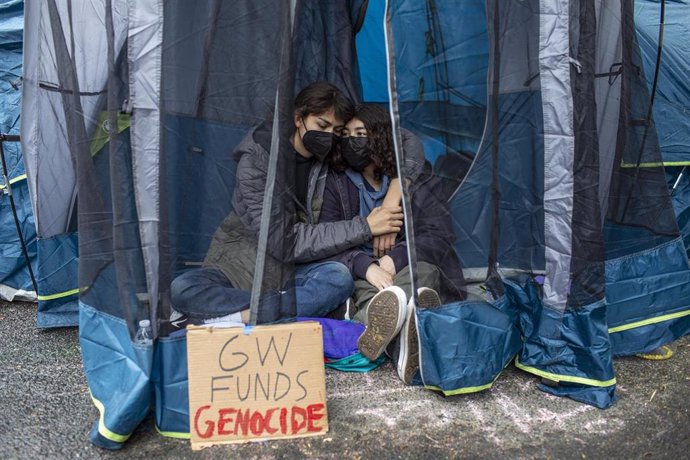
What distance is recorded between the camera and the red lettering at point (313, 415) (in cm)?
226

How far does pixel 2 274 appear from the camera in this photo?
142 inches

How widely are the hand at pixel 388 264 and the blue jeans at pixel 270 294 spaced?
0.58 feet

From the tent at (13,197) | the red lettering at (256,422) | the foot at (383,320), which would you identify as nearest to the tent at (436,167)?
the foot at (383,320)

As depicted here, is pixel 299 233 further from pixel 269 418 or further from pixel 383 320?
pixel 269 418

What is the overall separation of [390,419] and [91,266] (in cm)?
122

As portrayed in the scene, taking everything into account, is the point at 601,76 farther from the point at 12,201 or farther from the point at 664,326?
the point at 12,201

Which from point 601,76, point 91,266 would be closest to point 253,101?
point 91,266

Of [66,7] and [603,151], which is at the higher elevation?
[66,7]

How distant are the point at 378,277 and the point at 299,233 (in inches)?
15.7

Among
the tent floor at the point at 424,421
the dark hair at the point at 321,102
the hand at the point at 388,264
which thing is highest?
the dark hair at the point at 321,102

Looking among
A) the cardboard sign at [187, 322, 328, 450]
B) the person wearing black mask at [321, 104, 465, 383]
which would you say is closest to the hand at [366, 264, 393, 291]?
the person wearing black mask at [321, 104, 465, 383]

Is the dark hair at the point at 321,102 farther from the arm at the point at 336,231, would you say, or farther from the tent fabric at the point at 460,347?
the tent fabric at the point at 460,347

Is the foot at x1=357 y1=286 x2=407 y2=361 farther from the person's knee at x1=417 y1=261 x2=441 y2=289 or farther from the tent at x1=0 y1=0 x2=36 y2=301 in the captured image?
the tent at x1=0 y1=0 x2=36 y2=301

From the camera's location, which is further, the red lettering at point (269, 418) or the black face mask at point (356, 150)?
the black face mask at point (356, 150)
